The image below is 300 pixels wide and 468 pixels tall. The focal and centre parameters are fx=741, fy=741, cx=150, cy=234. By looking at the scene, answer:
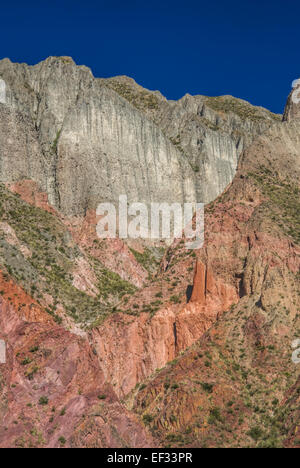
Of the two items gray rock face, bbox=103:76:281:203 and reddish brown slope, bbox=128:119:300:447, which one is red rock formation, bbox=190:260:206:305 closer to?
reddish brown slope, bbox=128:119:300:447

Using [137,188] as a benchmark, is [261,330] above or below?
below

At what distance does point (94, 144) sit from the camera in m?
107

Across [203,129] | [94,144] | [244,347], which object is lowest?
[244,347]

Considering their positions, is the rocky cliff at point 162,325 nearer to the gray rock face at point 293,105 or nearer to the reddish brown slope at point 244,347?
the reddish brown slope at point 244,347

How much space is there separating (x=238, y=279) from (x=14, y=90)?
224 feet

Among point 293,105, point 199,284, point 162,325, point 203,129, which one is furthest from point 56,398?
point 203,129

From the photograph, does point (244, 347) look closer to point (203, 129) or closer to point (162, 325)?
point (162, 325)

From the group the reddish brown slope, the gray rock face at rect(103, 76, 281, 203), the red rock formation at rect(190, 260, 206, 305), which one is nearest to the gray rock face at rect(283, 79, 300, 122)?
the reddish brown slope

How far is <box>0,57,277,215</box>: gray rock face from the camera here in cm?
10219

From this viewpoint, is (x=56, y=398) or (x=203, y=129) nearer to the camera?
(x=56, y=398)
